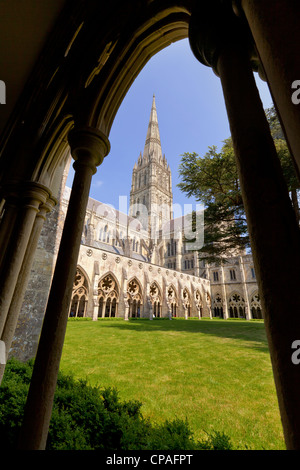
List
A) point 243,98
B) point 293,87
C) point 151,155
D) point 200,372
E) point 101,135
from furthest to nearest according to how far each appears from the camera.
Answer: point 151,155 → point 200,372 → point 101,135 → point 243,98 → point 293,87

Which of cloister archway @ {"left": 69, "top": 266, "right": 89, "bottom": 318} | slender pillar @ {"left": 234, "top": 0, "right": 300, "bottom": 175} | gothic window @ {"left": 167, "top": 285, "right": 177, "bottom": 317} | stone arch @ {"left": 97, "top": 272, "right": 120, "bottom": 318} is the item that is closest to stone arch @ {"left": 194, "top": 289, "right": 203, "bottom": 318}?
gothic window @ {"left": 167, "top": 285, "right": 177, "bottom": 317}

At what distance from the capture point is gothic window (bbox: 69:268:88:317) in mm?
15203

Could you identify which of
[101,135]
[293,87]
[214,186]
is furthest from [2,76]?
[214,186]

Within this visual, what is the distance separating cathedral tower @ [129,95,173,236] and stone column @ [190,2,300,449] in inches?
1481

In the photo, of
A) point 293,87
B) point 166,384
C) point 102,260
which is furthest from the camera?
point 102,260

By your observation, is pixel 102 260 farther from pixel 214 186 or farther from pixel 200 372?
pixel 200 372

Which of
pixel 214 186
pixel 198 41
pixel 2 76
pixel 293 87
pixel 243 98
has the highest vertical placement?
pixel 214 186

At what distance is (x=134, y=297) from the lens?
19.2 meters

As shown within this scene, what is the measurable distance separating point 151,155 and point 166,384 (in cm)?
4911

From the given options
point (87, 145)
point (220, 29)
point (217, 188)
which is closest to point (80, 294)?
point (217, 188)

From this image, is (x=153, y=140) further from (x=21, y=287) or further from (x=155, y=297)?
(x=21, y=287)

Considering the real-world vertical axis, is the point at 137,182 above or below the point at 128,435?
above

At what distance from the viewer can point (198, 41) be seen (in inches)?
54.9

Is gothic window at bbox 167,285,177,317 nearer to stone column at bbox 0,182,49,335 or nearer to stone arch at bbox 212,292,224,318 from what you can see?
stone arch at bbox 212,292,224,318
